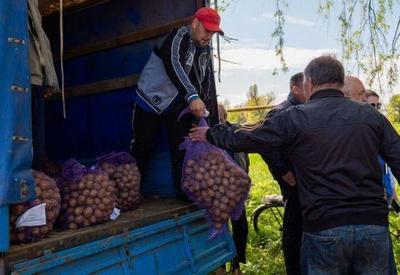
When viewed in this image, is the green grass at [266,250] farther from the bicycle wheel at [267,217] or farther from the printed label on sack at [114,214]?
the printed label on sack at [114,214]

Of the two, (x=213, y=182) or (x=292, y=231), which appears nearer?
(x=213, y=182)

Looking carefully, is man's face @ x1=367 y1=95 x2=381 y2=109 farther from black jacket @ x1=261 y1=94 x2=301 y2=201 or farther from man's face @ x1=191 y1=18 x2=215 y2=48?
man's face @ x1=191 y1=18 x2=215 y2=48

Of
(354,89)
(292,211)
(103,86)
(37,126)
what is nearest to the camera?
(37,126)

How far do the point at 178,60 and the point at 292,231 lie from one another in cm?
177

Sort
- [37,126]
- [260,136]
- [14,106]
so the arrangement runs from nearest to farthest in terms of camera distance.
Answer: [14,106] → [260,136] → [37,126]

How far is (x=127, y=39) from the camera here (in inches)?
180

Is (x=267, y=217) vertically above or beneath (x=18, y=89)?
beneath

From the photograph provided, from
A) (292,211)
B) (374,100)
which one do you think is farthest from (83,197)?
(374,100)

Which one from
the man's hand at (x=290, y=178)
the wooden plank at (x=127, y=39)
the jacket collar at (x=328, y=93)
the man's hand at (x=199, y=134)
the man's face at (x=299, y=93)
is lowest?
the man's hand at (x=290, y=178)

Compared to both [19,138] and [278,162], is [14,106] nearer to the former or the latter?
[19,138]

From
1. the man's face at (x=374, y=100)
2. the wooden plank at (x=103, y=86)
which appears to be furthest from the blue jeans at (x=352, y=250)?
the man's face at (x=374, y=100)

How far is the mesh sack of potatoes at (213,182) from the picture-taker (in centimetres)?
356

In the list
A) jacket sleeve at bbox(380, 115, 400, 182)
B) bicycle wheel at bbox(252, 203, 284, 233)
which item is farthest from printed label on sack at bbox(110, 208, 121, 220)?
bicycle wheel at bbox(252, 203, 284, 233)

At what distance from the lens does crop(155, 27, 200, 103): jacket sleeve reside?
3.71 meters
